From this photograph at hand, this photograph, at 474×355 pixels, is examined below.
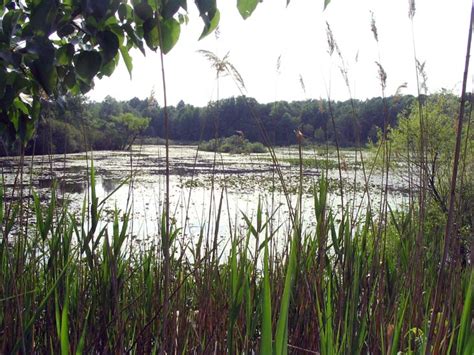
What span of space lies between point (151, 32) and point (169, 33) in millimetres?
42

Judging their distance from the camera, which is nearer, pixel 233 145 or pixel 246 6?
pixel 246 6

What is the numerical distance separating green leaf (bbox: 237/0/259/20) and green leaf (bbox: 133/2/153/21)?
0.54 feet

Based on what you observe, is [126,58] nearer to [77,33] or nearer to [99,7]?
[77,33]

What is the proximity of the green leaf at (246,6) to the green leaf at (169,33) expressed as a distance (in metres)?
0.16

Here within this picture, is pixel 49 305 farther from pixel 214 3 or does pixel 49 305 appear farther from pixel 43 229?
pixel 214 3

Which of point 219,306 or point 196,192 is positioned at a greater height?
point 219,306

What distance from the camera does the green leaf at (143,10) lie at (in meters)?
0.84

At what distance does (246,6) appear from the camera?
83 centimetres

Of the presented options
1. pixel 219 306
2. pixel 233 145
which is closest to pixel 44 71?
pixel 219 306

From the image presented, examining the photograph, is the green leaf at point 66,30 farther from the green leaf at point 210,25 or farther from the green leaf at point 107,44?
the green leaf at point 210,25

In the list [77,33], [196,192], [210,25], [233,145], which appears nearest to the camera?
[210,25]

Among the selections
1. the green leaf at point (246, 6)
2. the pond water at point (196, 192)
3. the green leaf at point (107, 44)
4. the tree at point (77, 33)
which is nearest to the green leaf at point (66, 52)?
the tree at point (77, 33)

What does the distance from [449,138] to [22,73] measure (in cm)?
409

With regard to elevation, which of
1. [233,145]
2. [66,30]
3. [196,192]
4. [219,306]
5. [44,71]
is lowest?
[196,192]
